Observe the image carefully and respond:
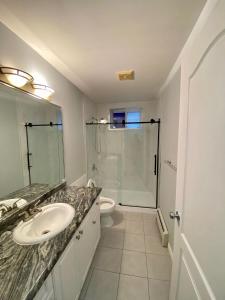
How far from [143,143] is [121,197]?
1330mm

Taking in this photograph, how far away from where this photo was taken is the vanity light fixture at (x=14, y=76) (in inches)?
42.4

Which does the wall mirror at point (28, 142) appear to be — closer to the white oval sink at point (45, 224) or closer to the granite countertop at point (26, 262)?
the white oval sink at point (45, 224)

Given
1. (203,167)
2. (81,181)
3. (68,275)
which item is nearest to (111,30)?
(203,167)

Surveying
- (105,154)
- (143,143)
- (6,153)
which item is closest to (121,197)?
(105,154)

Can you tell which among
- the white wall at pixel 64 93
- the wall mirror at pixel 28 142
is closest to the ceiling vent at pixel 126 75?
the white wall at pixel 64 93

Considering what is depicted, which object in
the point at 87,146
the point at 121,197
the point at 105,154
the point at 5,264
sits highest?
the point at 87,146

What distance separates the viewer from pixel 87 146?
287 centimetres

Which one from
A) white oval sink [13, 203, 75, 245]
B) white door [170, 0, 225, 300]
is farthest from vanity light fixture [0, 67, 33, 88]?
white door [170, 0, 225, 300]

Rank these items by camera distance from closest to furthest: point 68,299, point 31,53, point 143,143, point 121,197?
1. point 68,299
2. point 31,53
3. point 121,197
4. point 143,143

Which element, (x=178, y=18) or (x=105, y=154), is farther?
(x=105, y=154)

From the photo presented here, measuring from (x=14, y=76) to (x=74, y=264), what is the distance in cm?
157

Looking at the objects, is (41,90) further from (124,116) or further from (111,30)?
(124,116)

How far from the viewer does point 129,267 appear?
1.62 metres

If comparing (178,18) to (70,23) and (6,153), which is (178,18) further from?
(6,153)
